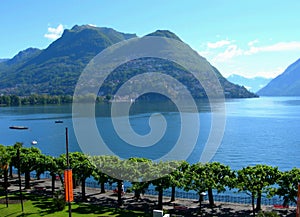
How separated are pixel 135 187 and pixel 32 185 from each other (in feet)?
59.5

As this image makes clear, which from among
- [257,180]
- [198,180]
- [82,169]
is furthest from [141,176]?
[257,180]

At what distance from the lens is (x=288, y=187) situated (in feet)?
112

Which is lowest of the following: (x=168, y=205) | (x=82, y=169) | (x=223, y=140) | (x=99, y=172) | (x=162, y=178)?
(x=168, y=205)

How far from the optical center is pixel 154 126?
125750 millimetres

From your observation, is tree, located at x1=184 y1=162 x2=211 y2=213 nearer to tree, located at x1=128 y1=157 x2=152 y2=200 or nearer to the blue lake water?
tree, located at x1=128 y1=157 x2=152 y2=200

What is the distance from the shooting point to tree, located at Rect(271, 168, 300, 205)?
33844 millimetres

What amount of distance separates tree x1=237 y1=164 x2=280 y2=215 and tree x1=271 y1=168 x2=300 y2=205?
75 centimetres

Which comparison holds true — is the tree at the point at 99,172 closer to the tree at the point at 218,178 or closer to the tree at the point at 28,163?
the tree at the point at 28,163

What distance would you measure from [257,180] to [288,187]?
10.0 feet

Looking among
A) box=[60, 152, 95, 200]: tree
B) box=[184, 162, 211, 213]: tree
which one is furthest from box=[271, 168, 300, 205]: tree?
box=[60, 152, 95, 200]: tree

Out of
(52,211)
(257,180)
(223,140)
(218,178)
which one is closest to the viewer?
(257,180)

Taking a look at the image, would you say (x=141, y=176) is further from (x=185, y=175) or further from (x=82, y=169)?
(x=82, y=169)

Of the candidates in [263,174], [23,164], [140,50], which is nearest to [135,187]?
[263,174]

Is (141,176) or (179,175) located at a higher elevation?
(179,175)
